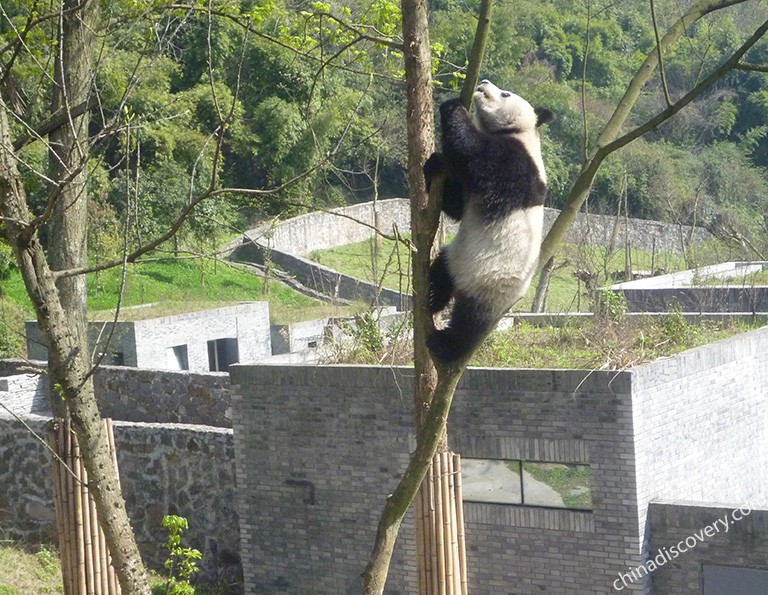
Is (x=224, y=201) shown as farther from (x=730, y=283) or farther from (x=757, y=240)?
(x=730, y=283)

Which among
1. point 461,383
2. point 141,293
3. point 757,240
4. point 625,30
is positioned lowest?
point 461,383

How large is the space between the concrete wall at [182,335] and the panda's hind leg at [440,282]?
1094cm

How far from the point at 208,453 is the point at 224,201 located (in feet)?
64.8

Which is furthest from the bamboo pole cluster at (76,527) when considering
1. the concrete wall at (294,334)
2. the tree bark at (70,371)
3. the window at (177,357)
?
the concrete wall at (294,334)

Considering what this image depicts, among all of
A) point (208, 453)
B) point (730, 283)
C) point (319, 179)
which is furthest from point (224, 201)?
point (208, 453)

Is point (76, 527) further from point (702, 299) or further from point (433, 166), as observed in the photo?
point (702, 299)

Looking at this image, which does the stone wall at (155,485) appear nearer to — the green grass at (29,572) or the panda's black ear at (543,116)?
the green grass at (29,572)

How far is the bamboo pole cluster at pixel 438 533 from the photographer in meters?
6.20

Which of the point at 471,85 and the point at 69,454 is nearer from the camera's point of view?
the point at 471,85

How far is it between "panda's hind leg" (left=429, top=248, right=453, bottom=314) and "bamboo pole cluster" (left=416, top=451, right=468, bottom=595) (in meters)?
1.42

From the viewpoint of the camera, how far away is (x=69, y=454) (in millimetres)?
5520

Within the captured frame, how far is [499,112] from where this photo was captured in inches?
198

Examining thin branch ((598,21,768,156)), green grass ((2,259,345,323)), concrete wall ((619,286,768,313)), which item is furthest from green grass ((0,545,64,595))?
green grass ((2,259,345,323))

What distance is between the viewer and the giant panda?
4.68 meters
